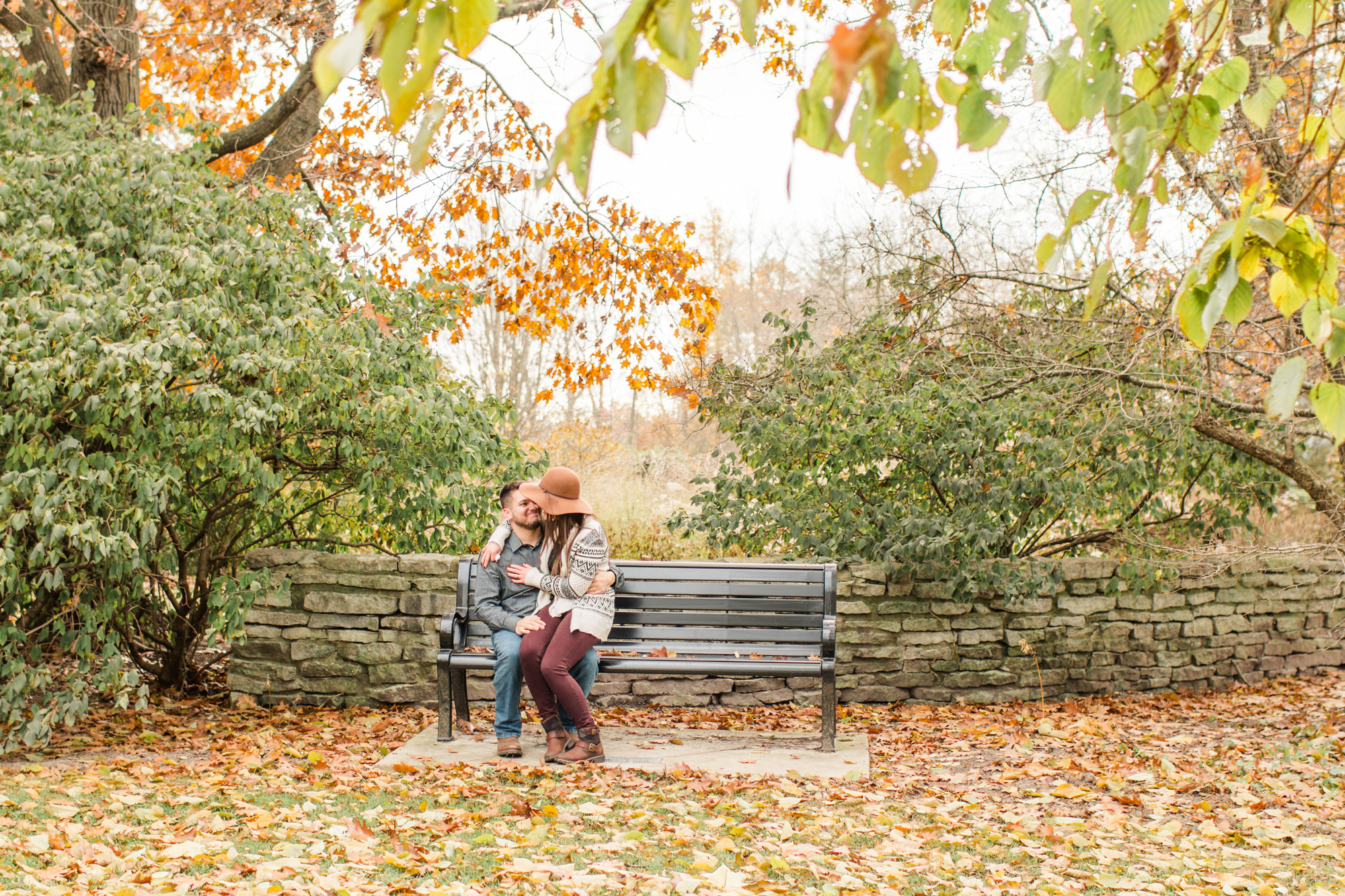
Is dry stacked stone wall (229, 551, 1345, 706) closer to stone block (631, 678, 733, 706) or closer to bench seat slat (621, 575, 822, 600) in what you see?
stone block (631, 678, 733, 706)

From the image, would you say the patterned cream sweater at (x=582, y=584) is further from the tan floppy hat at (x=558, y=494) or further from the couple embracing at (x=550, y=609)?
the tan floppy hat at (x=558, y=494)

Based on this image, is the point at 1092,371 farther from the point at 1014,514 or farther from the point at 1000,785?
the point at 1000,785

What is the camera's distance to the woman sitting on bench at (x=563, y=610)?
4.62 metres

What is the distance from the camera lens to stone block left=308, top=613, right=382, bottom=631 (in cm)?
574

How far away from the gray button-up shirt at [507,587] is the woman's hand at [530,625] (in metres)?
0.14

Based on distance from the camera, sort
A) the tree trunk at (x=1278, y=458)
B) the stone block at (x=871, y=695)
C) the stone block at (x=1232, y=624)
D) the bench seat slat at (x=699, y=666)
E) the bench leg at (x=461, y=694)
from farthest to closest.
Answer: the stone block at (x=1232, y=624), the tree trunk at (x=1278, y=458), the stone block at (x=871, y=695), the bench leg at (x=461, y=694), the bench seat slat at (x=699, y=666)

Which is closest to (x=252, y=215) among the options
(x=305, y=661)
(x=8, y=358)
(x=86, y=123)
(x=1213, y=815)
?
(x=86, y=123)

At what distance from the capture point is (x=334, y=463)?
560 cm

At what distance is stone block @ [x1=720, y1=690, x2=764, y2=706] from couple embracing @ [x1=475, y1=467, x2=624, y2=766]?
1.32 metres

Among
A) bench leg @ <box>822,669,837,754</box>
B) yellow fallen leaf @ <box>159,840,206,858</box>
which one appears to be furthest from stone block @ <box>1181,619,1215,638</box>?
yellow fallen leaf @ <box>159,840,206,858</box>

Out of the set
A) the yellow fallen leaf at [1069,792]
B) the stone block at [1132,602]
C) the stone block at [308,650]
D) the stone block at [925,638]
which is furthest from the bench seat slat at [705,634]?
the stone block at [1132,602]

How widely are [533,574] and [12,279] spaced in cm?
259

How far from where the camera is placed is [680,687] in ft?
19.7

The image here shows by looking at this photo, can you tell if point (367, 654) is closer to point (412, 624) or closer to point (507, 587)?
point (412, 624)
